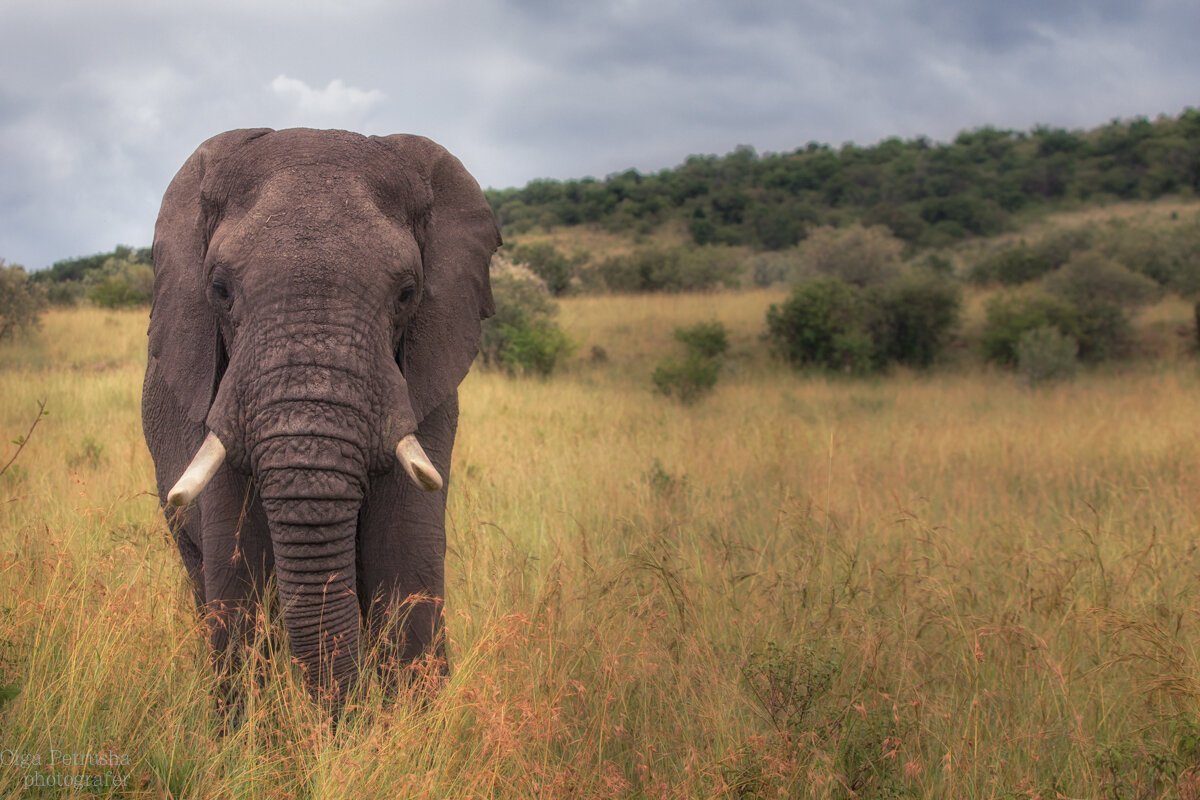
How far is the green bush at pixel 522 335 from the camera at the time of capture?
632 inches

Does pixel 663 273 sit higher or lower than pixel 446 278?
higher

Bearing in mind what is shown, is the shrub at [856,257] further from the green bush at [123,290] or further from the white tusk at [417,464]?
the white tusk at [417,464]

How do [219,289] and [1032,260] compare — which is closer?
[219,289]

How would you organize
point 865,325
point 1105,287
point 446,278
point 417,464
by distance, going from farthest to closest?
point 865,325
point 1105,287
point 446,278
point 417,464

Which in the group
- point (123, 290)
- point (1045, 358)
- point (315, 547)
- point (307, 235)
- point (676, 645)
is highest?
point (123, 290)

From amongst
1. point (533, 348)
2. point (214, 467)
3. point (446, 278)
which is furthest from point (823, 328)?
point (214, 467)

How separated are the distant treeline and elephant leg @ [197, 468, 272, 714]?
146 feet

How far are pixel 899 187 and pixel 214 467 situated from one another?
55.9 metres

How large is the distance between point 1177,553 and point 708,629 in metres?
3.43

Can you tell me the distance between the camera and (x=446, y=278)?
134 inches

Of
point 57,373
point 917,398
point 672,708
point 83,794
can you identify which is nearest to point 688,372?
point 917,398

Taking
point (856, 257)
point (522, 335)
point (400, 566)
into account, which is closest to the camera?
point (400, 566)

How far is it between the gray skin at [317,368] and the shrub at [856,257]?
2330 cm

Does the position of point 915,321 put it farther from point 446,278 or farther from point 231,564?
point 231,564
